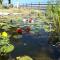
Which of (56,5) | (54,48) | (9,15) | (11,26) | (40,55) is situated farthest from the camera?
(9,15)

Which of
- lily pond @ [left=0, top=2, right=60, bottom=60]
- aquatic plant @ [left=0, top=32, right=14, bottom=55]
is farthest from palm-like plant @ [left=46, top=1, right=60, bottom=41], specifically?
aquatic plant @ [left=0, top=32, right=14, bottom=55]

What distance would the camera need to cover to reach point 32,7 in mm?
4551

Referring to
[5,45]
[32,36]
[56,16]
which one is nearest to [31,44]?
[32,36]

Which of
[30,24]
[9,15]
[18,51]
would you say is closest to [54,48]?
[18,51]

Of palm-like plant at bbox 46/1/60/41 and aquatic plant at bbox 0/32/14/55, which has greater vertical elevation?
palm-like plant at bbox 46/1/60/41

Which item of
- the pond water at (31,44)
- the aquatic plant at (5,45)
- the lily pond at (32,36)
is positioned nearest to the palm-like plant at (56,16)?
the lily pond at (32,36)

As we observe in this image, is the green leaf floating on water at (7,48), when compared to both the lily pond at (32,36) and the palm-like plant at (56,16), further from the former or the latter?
the palm-like plant at (56,16)

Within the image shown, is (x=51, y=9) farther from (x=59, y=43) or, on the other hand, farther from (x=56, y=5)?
(x=59, y=43)

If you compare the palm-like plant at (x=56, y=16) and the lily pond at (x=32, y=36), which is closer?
the lily pond at (x=32, y=36)

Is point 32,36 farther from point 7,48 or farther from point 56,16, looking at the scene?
point 7,48

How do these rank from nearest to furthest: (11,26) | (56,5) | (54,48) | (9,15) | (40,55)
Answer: (40,55)
(54,48)
(56,5)
(11,26)
(9,15)

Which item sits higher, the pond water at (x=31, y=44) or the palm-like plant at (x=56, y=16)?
the palm-like plant at (x=56, y=16)

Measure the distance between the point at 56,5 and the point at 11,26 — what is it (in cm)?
87

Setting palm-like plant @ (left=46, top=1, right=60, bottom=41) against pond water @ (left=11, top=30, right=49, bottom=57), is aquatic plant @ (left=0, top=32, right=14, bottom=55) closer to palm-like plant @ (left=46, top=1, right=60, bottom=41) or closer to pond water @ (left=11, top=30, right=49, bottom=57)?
pond water @ (left=11, top=30, right=49, bottom=57)
